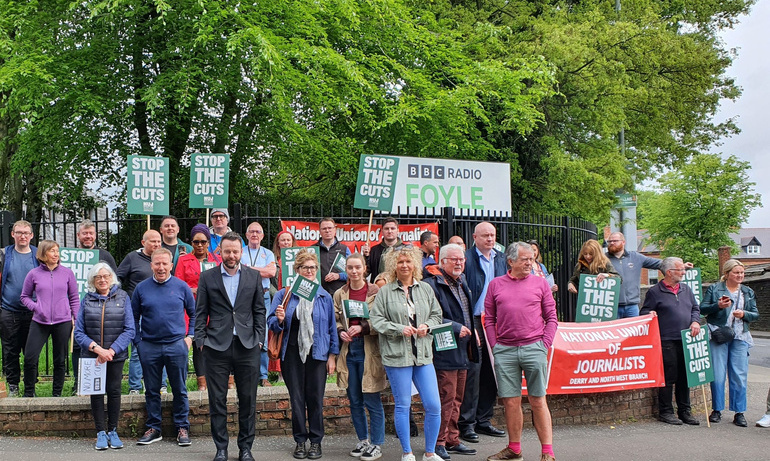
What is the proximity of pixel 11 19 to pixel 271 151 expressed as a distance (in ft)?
22.6

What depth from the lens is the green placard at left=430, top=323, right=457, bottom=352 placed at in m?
6.46

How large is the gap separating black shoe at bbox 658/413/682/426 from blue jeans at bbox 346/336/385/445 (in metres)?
3.68

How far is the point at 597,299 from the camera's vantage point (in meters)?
8.70

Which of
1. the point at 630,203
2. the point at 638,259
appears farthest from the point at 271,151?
A: the point at 638,259

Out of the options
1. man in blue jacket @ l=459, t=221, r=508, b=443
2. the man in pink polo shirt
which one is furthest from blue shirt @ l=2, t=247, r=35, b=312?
the man in pink polo shirt

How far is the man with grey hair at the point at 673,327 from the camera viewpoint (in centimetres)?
862

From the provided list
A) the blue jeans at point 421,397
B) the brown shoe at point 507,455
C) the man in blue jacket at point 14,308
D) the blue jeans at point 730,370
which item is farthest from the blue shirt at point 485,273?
the man in blue jacket at point 14,308

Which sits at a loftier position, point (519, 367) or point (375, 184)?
point (375, 184)

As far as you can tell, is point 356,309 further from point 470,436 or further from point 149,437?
point 149,437

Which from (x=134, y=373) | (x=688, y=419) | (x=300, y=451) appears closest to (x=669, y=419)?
(x=688, y=419)

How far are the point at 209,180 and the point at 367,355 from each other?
147 inches

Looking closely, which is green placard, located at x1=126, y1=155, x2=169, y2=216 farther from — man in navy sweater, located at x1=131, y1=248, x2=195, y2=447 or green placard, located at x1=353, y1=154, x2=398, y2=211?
green placard, located at x1=353, y1=154, x2=398, y2=211

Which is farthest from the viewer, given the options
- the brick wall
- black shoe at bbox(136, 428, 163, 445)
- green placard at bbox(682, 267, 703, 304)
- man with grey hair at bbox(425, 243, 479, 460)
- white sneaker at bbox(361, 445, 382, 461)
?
green placard at bbox(682, 267, 703, 304)

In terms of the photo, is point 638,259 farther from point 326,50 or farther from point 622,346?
point 326,50
